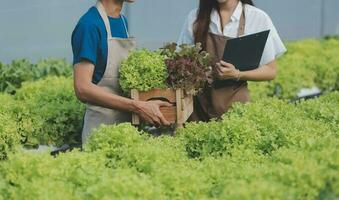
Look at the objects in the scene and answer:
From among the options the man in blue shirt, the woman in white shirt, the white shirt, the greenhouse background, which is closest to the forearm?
the man in blue shirt

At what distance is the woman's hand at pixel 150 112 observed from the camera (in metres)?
5.21

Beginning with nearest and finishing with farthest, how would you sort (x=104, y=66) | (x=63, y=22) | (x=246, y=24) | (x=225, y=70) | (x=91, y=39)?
(x=91, y=39)
(x=104, y=66)
(x=225, y=70)
(x=246, y=24)
(x=63, y=22)

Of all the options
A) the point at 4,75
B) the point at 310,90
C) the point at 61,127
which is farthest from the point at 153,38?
the point at 61,127

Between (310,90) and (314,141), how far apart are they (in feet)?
23.3

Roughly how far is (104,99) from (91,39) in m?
0.39

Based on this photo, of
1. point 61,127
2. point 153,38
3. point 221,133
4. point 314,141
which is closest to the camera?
point 314,141

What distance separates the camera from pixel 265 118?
5301mm

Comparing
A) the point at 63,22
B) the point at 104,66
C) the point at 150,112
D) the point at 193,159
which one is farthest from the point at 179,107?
the point at 63,22

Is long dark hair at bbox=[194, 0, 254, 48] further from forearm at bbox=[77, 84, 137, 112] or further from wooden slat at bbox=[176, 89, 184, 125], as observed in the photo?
forearm at bbox=[77, 84, 137, 112]

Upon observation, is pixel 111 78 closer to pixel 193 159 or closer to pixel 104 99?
pixel 104 99

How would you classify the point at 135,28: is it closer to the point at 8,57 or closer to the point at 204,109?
the point at 8,57

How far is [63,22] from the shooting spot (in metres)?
11.0

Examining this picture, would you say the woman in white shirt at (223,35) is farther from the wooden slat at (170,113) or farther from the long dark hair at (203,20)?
the wooden slat at (170,113)

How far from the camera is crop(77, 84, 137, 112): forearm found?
509 cm
